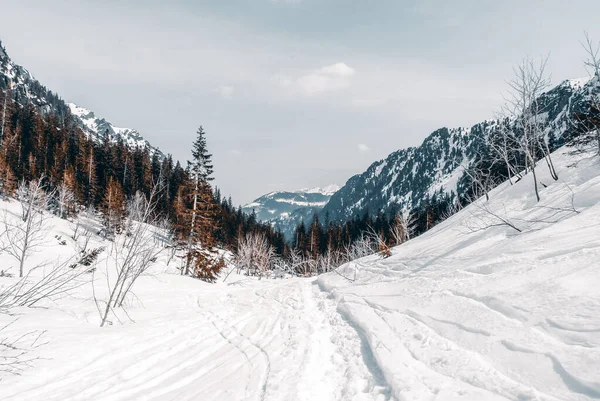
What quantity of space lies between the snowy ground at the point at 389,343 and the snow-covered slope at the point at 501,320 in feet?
0.07

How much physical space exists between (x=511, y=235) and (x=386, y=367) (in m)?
7.57

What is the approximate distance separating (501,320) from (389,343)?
5.77ft

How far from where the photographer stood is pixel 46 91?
511 feet

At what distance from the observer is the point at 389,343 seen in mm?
5152

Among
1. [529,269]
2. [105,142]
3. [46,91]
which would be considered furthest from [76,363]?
[46,91]

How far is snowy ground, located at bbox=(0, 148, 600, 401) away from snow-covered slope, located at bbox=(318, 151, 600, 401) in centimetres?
2

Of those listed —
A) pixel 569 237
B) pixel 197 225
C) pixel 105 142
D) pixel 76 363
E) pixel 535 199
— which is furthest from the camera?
pixel 105 142

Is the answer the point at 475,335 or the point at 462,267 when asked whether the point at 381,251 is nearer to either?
the point at 462,267

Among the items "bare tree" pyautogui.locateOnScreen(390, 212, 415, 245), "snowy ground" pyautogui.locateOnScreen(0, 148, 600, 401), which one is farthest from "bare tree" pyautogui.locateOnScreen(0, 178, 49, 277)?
"bare tree" pyautogui.locateOnScreen(390, 212, 415, 245)

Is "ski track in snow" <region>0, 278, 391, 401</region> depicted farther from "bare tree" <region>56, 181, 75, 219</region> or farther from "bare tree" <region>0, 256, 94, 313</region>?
"bare tree" <region>56, 181, 75, 219</region>

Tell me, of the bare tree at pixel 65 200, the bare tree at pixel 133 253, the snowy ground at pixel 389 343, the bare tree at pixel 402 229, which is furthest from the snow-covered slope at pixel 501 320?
the bare tree at pixel 65 200

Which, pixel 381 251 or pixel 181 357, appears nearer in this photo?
pixel 181 357

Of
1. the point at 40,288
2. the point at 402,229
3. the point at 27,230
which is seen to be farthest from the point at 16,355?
the point at 402,229

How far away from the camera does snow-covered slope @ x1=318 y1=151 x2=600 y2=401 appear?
3.28 m
